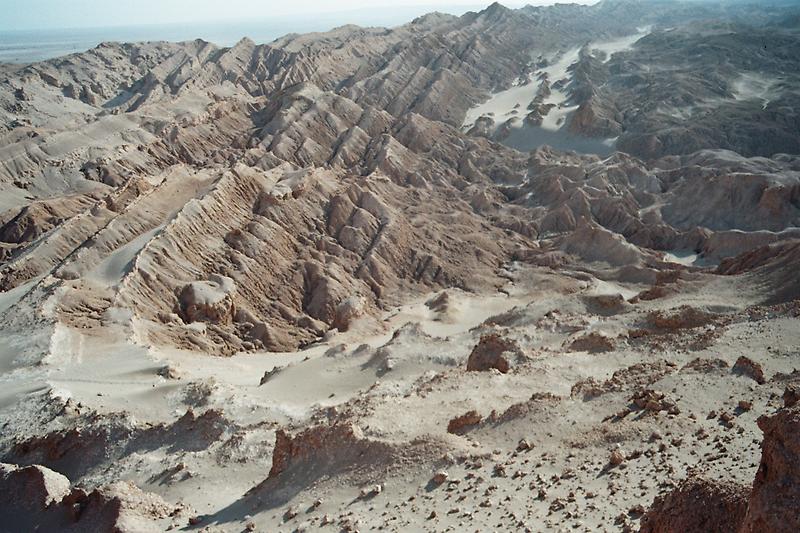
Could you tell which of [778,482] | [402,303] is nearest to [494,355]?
[778,482]

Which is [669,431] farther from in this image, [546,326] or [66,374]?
[66,374]

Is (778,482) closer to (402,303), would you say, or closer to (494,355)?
(494,355)

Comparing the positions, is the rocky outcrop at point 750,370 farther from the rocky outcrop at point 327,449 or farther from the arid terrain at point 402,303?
the rocky outcrop at point 327,449

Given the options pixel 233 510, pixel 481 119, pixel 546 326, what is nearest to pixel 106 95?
pixel 481 119

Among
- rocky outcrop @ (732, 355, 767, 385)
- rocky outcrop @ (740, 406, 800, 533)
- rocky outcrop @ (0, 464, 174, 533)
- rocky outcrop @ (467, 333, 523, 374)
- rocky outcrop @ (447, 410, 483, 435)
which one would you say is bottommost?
rocky outcrop @ (467, 333, 523, 374)

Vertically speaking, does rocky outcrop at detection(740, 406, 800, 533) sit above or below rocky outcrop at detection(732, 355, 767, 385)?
above

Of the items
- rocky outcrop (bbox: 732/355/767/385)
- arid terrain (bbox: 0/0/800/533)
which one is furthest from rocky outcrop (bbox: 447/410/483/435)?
rocky outcrop (bbox: 732/355/767/385)

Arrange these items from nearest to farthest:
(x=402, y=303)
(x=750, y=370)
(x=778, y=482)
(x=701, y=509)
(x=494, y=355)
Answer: (x=778, y=482)
(x=701, y=509)
(x=750, y=370)
(x=494, y=355)
(x=402, y=303)

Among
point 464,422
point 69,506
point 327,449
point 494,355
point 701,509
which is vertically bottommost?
point 494,355

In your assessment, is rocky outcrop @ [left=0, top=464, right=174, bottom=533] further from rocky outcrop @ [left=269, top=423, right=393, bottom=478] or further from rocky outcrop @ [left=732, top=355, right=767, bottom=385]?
rocky outcrop @ [left=732, top=355, right=767, bottom=385]
